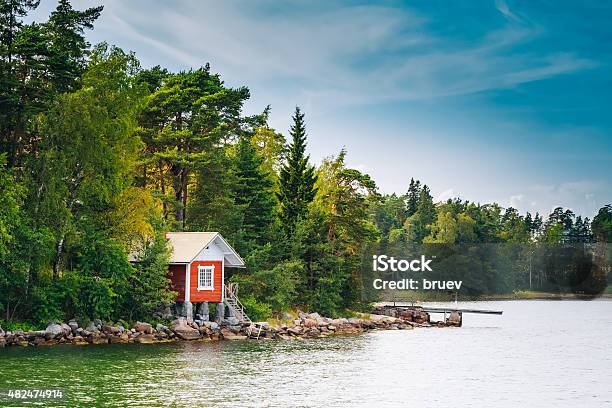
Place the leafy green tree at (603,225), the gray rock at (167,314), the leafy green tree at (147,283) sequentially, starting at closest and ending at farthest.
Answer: the leafy green tree at (147,283) < the gray rock at (167,314) < the leafy green tree at (603,225)

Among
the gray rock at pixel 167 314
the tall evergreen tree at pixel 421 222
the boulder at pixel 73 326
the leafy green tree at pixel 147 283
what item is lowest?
the boulder at pixel 73 326

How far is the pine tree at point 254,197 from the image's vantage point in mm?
60281

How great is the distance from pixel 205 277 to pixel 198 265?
37.6 inches

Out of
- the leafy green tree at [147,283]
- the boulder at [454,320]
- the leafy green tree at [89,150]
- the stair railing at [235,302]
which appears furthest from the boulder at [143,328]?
the boulder at [454,320]

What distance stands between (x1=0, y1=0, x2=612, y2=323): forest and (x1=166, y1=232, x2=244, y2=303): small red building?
1.94m

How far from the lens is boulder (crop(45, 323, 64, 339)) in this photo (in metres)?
42.2

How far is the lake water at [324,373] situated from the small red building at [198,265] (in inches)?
193

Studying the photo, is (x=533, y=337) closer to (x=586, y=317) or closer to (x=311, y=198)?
(x=311, y=198)

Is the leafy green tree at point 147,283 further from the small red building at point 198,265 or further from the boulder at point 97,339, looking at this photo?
the boulder at point 97,339

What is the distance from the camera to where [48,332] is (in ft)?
138

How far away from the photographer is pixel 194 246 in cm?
5128

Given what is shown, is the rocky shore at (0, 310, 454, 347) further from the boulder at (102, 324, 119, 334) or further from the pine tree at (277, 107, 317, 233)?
the pine tree at (277, 107, 317, 233)

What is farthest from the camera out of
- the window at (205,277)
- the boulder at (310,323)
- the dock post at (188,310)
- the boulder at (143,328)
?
the boulder at (310,323)

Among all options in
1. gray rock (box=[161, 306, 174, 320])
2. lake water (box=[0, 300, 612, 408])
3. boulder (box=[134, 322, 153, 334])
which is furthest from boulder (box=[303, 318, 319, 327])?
boulder (box=[134, 322, 153, 334])
